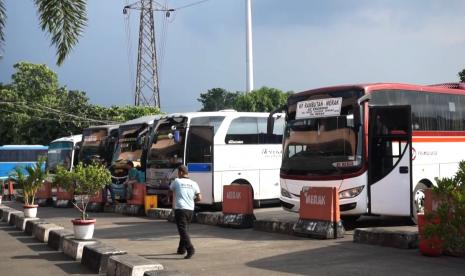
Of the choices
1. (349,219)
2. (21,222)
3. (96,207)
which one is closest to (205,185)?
(349,219)

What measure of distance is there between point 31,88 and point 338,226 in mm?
51548

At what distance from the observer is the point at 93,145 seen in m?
26.1

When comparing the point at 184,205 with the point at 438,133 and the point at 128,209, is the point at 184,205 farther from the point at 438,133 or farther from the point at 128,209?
the point at 128,209

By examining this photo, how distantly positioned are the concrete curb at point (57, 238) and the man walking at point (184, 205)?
118 inches

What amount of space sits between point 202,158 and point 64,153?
494 inches

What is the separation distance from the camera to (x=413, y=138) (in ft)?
44.8

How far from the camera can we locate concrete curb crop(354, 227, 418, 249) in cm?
1034

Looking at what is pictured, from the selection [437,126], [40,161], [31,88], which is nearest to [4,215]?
[40,161]

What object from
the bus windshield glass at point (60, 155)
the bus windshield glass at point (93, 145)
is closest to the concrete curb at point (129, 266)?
the bus windshield glass at point (93, 145)

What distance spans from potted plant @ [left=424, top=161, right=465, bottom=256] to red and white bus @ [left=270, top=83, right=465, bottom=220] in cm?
388

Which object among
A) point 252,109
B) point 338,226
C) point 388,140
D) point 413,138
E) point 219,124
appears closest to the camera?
point 338,226

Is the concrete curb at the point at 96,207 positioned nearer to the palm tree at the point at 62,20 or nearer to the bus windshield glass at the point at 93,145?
the bus windshield glass at the point at 93,145

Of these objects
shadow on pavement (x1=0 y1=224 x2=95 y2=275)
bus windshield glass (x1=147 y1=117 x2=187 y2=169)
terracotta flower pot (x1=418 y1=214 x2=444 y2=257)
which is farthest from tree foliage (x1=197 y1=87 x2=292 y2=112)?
terracotta flower pot (x1=418 y1=214 x2=444 y2=257)

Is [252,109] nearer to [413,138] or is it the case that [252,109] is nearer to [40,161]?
[40,161]
